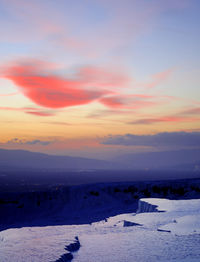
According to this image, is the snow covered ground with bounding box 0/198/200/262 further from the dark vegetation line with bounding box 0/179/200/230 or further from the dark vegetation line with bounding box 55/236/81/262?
the dark vegetation line with bounding box 0/179/200/230

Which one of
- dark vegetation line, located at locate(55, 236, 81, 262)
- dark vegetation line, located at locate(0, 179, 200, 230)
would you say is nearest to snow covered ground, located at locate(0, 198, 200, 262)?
dark vegetation line, located at locate(55, 236, 81, 262)

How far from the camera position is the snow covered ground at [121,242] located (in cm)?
551

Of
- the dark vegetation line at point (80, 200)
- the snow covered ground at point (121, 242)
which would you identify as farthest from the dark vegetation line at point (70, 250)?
the dark vegetation line at point (80, 200)

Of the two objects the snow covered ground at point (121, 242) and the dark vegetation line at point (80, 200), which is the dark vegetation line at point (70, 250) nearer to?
the snow covered ground at point (121, 242)

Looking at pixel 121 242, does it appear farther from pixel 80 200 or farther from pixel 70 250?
pixel 80 200

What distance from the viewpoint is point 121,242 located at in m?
6.46

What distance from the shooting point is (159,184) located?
19828 mm

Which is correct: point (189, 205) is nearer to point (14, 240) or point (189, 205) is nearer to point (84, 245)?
point (84, 245)

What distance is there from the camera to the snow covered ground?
18.1ft

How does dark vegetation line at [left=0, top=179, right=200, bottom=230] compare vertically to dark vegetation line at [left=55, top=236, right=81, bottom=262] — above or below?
below

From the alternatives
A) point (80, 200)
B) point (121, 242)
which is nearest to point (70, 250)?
point (121, 242)

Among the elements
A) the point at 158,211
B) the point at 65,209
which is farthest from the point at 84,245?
the point at 65,209

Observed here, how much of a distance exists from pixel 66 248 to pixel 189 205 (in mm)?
5702

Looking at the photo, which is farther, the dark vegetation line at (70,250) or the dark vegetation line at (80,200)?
the dark vegetation line at (80,200)
